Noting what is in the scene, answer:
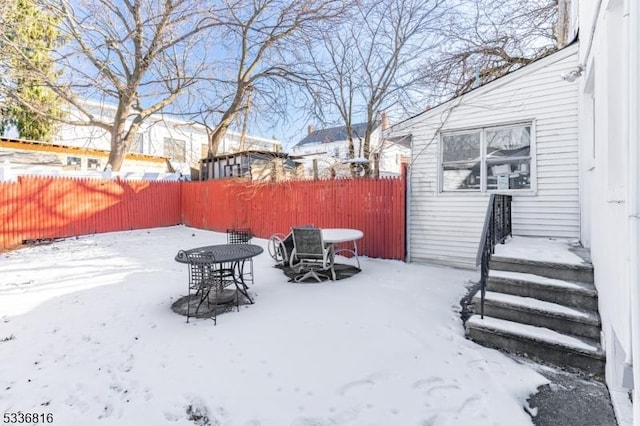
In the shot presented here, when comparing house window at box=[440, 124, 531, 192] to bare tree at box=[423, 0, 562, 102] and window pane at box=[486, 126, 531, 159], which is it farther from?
bare tree at box=[423, 0, 562, 102]

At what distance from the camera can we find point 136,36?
11.8 m

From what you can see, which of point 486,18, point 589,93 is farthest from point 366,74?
point 589,93

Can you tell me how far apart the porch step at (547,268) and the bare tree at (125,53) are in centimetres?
1223

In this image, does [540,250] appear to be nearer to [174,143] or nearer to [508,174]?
[508,174]

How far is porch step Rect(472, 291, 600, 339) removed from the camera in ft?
9.46

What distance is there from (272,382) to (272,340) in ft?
2.35

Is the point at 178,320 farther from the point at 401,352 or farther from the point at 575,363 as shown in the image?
the point at 575,363

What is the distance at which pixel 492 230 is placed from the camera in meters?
3.98

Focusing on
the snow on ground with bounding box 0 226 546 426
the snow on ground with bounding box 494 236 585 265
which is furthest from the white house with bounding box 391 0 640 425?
the snow on ground with bounding box 0 226 546 426

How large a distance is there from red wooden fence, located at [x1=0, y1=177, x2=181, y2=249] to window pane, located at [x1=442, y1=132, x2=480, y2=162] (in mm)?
11155

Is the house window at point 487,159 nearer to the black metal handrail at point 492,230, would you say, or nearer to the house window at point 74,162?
the black metal handrail at point 492,230

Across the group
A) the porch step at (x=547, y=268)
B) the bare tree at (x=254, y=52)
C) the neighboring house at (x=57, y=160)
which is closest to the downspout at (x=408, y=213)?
the porch step at (x=547, y=268)

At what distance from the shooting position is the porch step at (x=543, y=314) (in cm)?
288

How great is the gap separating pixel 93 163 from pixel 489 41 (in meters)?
18.7
